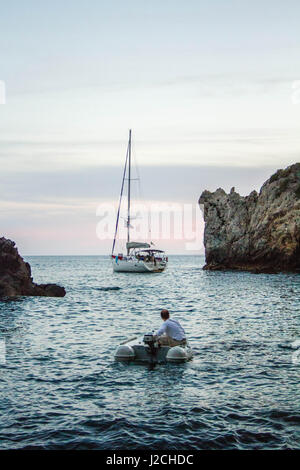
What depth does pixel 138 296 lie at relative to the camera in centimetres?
5147

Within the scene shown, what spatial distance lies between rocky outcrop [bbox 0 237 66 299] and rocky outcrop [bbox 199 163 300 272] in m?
50.5

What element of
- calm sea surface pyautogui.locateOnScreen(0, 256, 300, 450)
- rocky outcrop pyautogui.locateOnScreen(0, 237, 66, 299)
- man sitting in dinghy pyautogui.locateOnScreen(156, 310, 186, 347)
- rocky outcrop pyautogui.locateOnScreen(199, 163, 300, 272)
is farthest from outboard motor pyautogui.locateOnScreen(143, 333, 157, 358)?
rocky outcrop pyautogui.locateOnScreen(199, 163, 300, 272)

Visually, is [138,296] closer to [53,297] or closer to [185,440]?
[53,297]

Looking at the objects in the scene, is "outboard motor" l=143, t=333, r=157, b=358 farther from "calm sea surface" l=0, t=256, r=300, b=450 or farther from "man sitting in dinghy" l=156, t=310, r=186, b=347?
"calm sea surface" l=0, t=256, r=300, b=450

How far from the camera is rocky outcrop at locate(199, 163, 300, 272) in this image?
8500 cm

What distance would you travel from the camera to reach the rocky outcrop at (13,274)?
4328 cm

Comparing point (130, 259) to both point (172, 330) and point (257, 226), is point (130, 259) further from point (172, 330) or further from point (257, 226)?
point (172, 330)

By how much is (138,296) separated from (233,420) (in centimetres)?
3877

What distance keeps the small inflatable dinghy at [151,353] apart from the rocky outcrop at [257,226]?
67413mm

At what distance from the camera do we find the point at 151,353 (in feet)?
61.6

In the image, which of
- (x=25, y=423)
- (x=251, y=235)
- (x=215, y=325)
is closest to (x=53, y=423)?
(x=25, y=423)

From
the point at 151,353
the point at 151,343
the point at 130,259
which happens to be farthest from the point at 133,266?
the point at 151,343

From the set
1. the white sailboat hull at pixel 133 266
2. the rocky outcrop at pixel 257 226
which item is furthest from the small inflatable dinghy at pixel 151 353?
the white sailboat hull at pixel 133 266

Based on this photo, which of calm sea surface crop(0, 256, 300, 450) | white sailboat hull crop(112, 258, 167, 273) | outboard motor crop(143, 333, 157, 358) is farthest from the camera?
white sailboat hull crop(112, 258, 167, 273)
